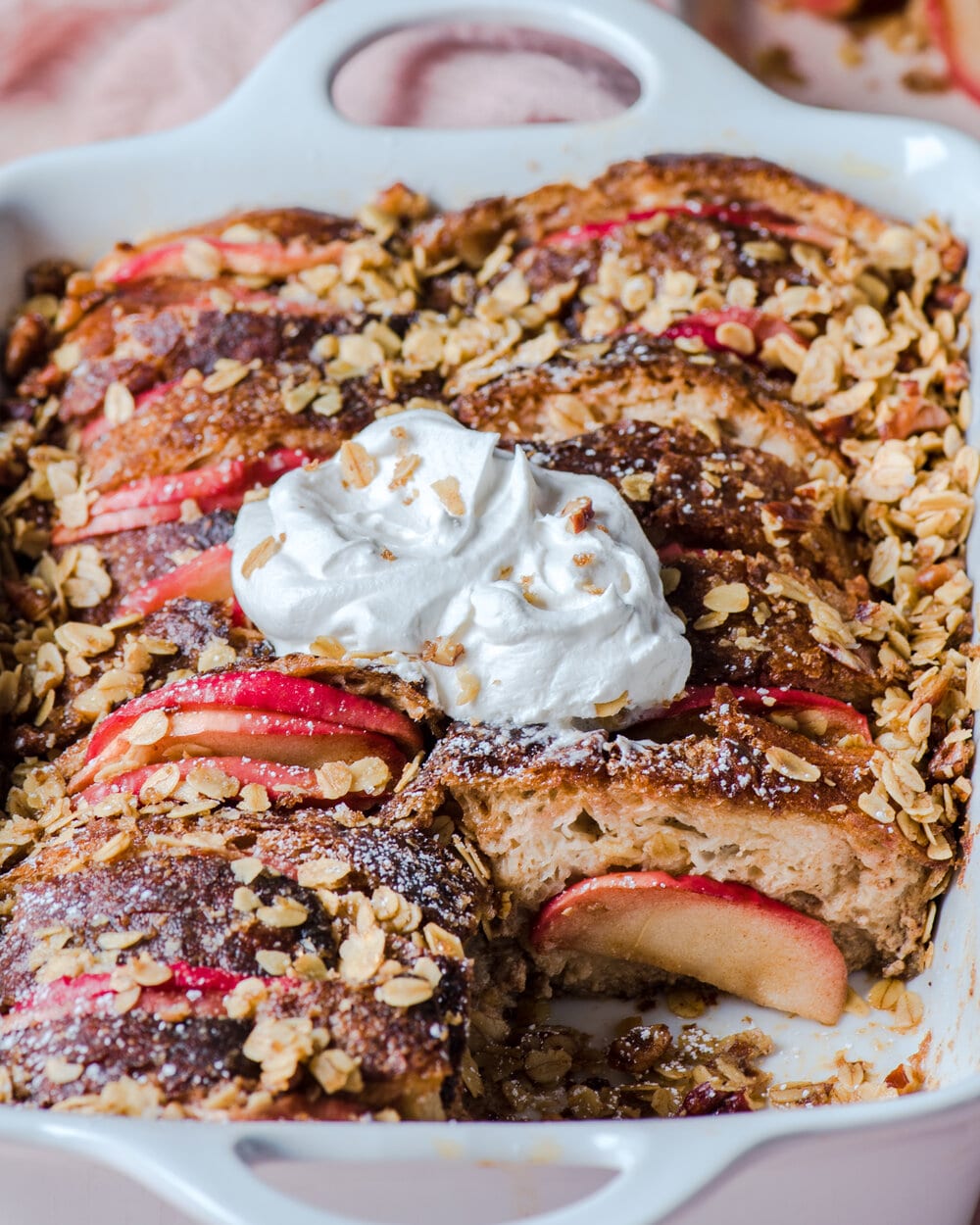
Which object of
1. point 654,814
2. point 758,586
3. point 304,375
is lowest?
point 654,814

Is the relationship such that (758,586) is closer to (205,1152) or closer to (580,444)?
(580,444)

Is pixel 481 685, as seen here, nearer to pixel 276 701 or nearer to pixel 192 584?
pixel 276 701

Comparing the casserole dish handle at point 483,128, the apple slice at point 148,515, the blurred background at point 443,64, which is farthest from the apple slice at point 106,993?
the blurred background at point 443,64

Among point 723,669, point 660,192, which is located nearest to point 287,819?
point 723,669

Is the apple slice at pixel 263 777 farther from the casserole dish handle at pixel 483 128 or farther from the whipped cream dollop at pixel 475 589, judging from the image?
the casserole dish handle at pixel 483 128

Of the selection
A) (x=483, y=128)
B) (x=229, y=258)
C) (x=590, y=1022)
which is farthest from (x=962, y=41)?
(x=590, y=1022)

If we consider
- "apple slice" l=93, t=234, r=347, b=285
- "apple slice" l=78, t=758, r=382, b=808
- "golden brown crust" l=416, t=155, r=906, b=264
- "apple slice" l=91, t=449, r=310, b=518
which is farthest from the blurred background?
"apple slice" l=78, t=758, r=382, b=808
